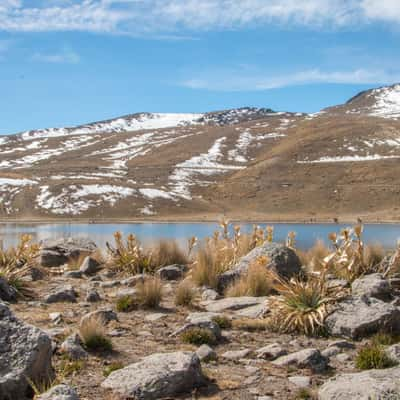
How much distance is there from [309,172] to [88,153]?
6941 centimetres

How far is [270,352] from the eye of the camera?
7.12 metres

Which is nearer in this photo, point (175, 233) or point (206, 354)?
point (206, 354)

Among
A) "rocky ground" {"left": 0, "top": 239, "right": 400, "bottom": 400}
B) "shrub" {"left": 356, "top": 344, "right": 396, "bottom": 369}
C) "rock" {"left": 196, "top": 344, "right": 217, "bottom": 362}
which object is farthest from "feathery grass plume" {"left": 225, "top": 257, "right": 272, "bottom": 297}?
"shrub" {"left": 356, "top": 344, "right": 396, "bottom": 369}

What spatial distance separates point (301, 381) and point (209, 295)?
5184 millimetres

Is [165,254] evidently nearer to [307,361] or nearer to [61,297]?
[61,297]

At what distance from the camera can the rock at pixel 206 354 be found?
6.90 meters

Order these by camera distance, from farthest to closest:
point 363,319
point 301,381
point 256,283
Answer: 1. point 256,283
2. point 363,319
3. point 301,381

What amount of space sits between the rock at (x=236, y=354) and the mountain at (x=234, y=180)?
65.2 m

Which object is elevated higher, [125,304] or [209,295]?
[125,304]

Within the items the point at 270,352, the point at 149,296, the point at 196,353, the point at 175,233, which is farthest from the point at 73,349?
the point at 175,233

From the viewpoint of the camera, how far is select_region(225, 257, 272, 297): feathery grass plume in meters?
11.0

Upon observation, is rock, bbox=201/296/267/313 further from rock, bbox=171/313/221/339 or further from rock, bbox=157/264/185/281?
rock, bbox=157/264/185/281

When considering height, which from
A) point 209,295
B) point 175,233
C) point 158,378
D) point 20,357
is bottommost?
point 175,233

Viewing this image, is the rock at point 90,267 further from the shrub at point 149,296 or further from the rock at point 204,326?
the rock at point 204,326
